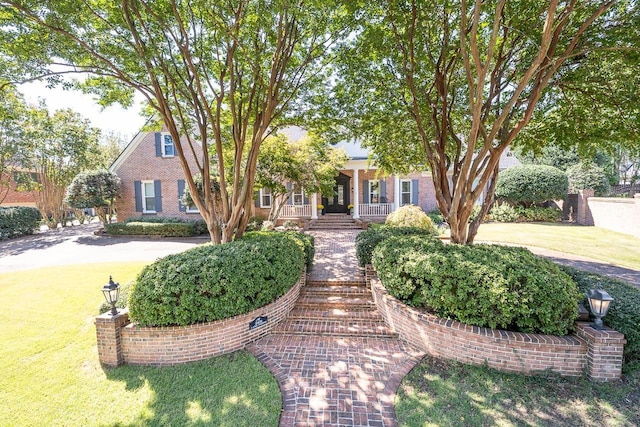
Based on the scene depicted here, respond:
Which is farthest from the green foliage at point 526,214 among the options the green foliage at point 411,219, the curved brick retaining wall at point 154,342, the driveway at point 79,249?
the curved brick retaining wall at point 154,342

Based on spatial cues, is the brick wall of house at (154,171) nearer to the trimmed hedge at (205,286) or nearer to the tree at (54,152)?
A: the tree at (54,152)

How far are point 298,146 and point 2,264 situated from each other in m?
11.9

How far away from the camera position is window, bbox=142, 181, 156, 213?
17328 millimetres

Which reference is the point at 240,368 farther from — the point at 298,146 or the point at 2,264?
the point at 2,264

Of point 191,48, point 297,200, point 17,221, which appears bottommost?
point 17,221

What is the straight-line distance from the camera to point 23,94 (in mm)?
15977

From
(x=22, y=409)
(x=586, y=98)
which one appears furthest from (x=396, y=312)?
(x=586, y=98)

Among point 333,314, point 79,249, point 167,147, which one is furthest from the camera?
point 167,147

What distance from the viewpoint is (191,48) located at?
251 inches

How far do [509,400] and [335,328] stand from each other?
8.49 ft

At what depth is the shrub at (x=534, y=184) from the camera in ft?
53.5

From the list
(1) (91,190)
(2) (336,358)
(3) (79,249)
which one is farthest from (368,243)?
(1) (91,190)

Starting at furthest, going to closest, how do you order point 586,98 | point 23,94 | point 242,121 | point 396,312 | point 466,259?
point 23,94 < point 242,121 < point 586,98 < point 396,312 < point 466,259

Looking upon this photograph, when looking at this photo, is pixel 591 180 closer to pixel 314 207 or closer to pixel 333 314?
pixel 314 207
